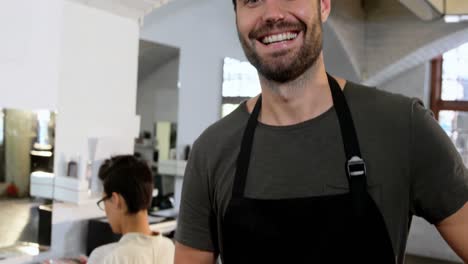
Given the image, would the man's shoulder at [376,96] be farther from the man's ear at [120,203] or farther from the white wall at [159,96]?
the white wall at [159,96]

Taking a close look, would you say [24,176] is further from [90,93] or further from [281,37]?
[281,37]

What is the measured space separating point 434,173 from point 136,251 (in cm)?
131

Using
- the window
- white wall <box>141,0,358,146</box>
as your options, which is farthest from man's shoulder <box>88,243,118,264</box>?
the window

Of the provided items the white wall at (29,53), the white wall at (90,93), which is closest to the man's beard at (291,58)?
the white wall at (29,53)

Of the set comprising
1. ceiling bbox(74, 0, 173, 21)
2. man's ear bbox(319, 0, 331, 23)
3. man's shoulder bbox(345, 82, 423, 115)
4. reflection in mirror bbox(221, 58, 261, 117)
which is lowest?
man's shoulder bbox(345, 82, 423, 115)

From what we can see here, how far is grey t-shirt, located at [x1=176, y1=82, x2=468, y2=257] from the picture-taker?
90cm

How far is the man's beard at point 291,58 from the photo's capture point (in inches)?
37.7

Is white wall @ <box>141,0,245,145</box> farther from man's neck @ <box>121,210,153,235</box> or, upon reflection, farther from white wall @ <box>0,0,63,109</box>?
man's neck @ <box>121,210,153,235</box>

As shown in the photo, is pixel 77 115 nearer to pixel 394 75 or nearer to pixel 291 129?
pixel 291 129

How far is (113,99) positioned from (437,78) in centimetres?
487

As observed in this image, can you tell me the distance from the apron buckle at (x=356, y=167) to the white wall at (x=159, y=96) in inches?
100

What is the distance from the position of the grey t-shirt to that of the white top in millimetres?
944

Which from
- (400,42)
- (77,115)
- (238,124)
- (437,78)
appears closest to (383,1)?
(400,42)

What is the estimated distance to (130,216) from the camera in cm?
212
